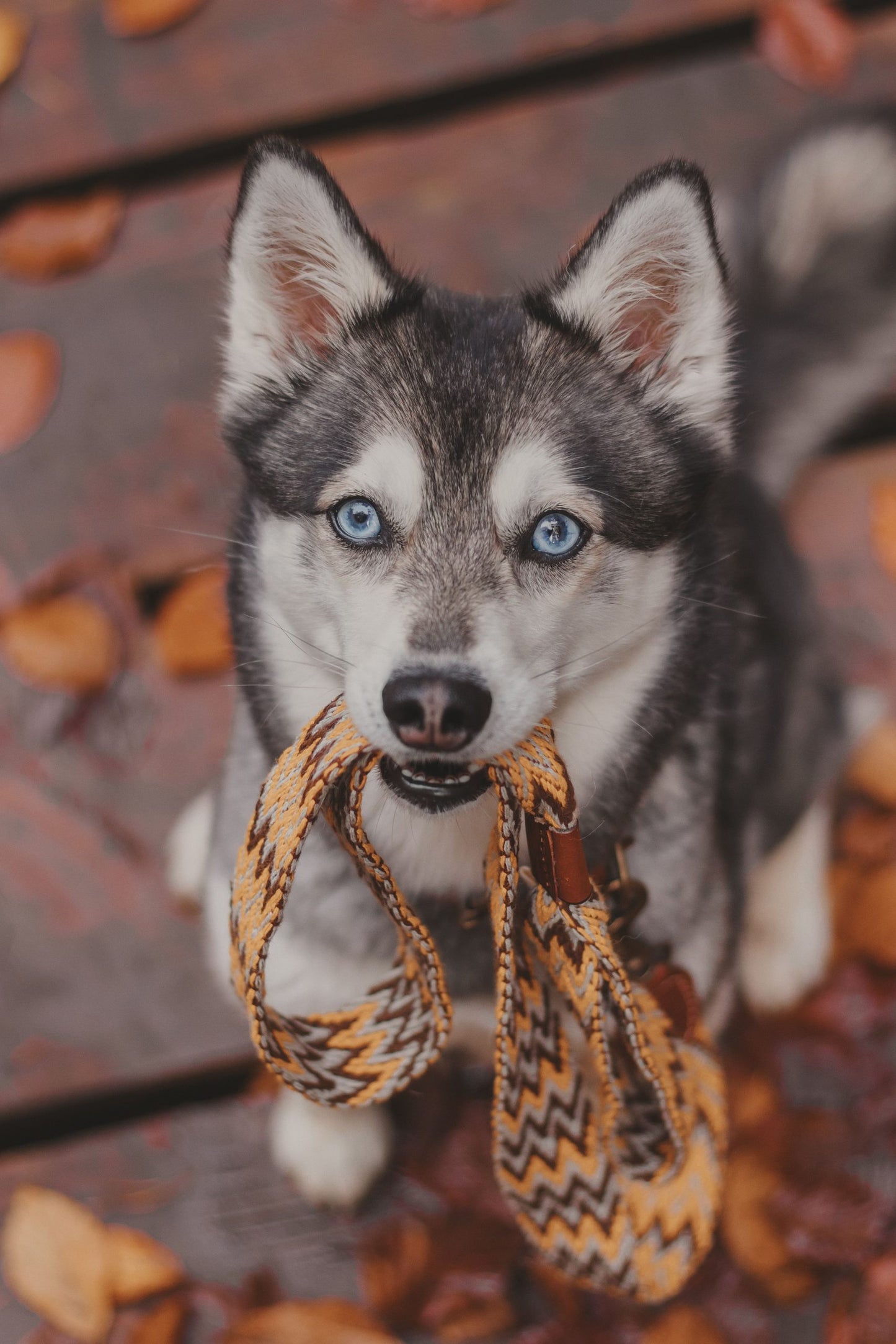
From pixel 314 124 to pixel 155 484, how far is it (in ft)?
3.25

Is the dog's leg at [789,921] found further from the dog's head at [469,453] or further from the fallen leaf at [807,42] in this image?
the fallen leaf at [807,42]

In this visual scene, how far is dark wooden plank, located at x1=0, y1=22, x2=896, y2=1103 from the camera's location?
204 centimetres

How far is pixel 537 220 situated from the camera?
255 cm

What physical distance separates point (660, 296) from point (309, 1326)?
5.50 ft

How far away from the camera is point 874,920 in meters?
2.09

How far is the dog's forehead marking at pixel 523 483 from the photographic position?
1297 mm

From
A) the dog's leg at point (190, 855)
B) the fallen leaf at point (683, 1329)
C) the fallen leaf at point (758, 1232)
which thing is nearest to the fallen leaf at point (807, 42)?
the dog's leg at point (190, 855)

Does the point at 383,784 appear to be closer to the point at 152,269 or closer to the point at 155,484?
the point at 155,484

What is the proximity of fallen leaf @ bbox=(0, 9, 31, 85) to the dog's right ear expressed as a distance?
1.74 m

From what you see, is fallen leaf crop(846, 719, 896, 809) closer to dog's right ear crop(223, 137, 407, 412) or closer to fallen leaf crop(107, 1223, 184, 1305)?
dog's right ear crop(223, 137, 407, 412)

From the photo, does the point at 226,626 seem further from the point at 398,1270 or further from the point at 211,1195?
the point at 398,1270

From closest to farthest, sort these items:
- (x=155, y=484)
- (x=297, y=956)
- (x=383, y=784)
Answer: (x=383, y=784), (x=297, y=956), (x=155, y=484)

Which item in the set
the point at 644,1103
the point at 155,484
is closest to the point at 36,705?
the point at 155,484

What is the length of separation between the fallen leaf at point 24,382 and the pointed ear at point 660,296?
1.45m
